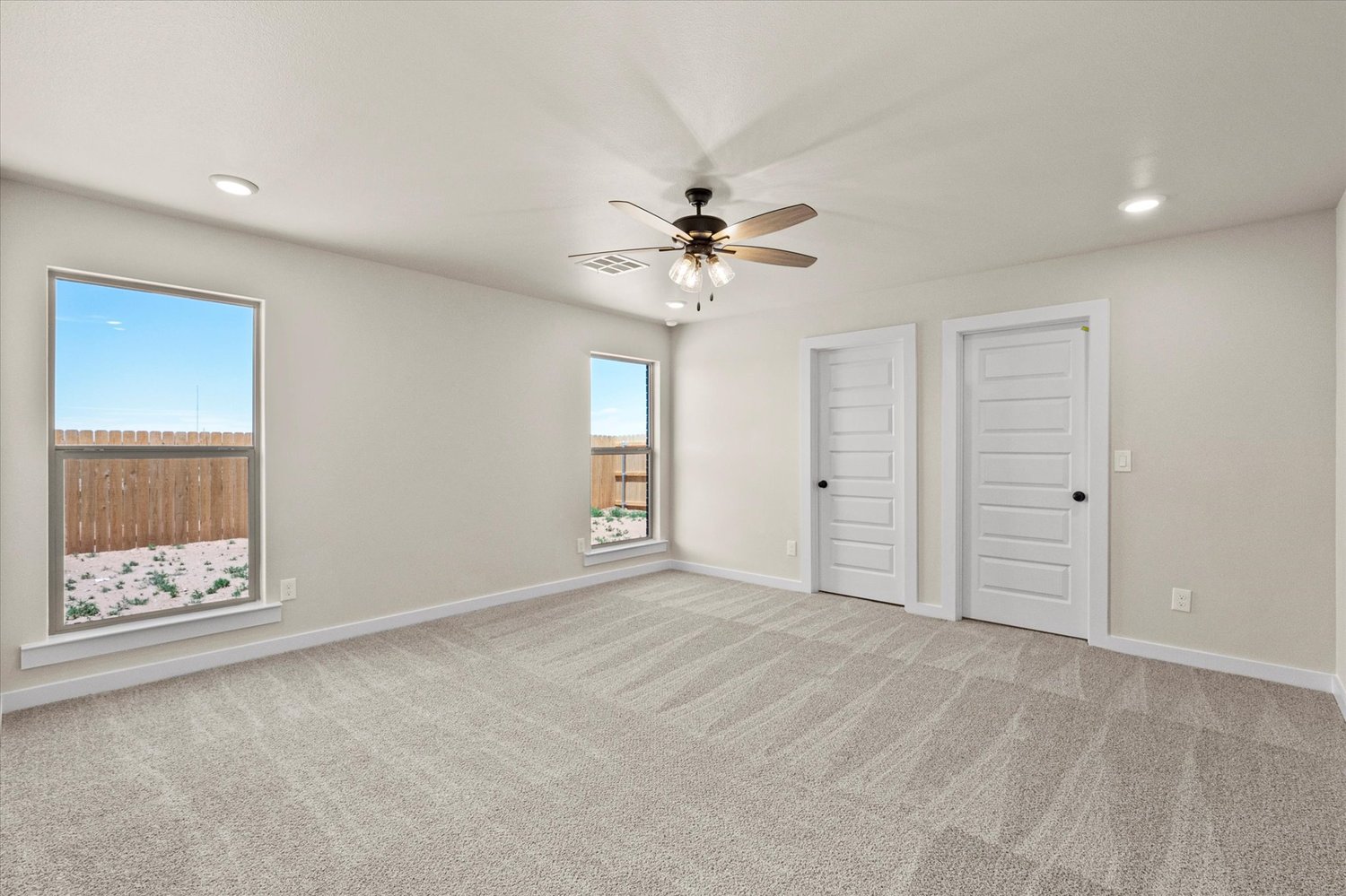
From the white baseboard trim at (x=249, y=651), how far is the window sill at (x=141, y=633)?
0.39 ft

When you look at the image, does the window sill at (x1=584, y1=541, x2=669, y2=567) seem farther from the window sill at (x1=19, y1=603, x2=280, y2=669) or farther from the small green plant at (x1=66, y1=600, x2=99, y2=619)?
the small green plant at (x1=66, y1=600, x2=99, y2=619)

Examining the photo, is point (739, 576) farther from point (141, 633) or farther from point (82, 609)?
point (82, 609)

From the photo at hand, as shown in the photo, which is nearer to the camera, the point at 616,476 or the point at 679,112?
the point at 679,112

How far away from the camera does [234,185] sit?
288 cm

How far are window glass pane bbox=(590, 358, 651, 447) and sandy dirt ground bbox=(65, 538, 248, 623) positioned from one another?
2.90 meters

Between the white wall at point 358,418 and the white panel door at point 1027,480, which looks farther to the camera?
the white panel door at point 1027,480

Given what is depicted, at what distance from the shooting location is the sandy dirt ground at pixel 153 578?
3.17m

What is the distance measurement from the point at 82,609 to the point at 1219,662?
6.17 meters

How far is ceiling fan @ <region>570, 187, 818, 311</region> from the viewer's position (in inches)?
103

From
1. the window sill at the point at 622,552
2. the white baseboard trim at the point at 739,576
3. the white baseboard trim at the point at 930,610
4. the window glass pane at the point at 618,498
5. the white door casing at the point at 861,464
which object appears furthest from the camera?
the window glass pane at the point at 618,498

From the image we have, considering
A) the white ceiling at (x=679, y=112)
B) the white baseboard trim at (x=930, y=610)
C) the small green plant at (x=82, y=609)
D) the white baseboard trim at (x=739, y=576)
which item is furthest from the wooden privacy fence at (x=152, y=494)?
the white baseboard trim at (x=930, y=610)

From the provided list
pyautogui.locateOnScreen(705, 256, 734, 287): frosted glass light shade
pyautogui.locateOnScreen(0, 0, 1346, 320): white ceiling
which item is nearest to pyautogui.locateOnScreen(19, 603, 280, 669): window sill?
pyautogui.locateOnScreen(0, 0, 1346, 320): white ceiling

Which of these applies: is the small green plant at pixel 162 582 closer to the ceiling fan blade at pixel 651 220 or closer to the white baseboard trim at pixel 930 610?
the ceiling fan blade at pixel 651 220

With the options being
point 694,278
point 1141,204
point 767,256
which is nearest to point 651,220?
point 694,278
